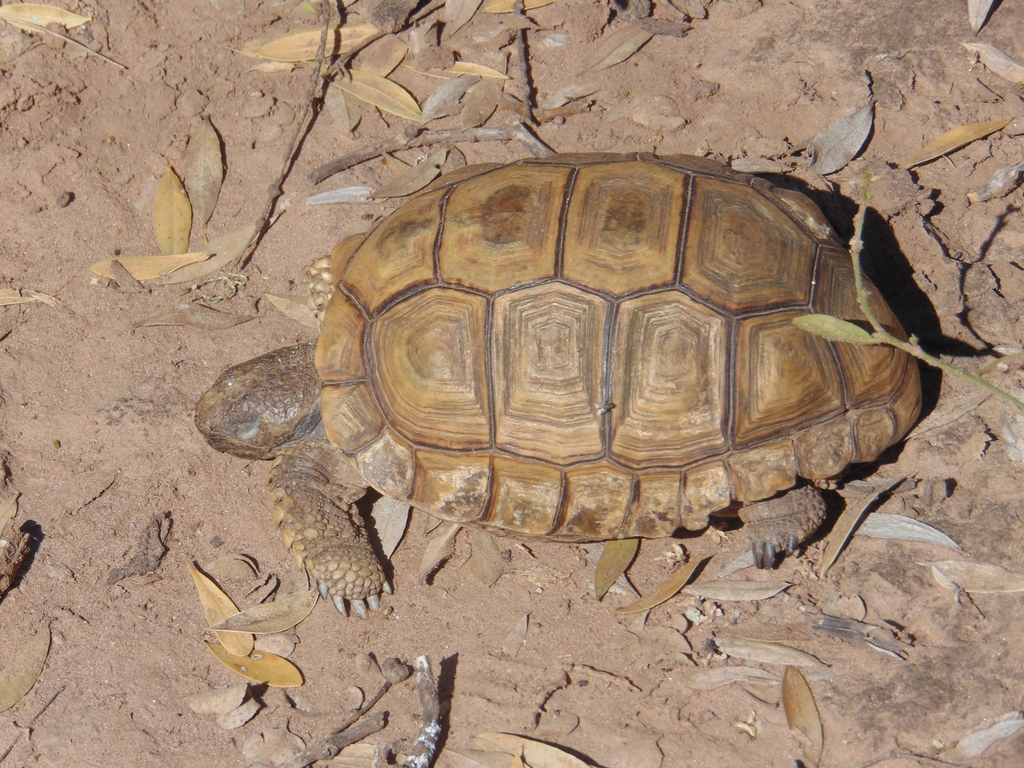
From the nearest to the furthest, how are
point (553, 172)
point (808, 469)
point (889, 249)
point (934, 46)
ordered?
point (808, 469) < point (553, 172) < point (889, 249) < point (934, 46)

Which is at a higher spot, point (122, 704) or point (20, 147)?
point (20, 147)

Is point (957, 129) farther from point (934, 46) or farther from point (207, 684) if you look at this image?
point (207, 684)

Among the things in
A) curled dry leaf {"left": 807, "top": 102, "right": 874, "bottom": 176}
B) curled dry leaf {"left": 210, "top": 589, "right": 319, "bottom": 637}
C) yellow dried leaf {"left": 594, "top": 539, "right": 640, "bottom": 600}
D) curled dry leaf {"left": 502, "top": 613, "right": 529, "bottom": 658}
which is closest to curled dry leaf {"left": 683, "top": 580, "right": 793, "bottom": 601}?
yellow dried leaf {"left": 594, "top": 539, "right": 640, "bottom": 600}

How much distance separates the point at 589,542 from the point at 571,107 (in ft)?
9.35

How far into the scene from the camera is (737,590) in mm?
4020

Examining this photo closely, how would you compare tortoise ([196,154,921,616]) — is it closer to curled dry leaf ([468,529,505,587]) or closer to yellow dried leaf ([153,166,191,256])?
curled dry leaf ([468,529,505,587])

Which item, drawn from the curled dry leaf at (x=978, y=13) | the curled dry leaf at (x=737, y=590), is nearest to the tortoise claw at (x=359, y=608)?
the curled dry leaf at (x=737, y=590)

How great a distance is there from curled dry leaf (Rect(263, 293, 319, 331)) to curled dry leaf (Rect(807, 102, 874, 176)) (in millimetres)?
3120

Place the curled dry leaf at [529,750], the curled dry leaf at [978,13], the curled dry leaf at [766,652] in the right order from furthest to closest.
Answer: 1. the curled dry leaf at [978,13]
2. the curled dry leaf at [766,652]
3. the curled dry leaf at [529,750]

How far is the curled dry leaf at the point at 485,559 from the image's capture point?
4207 millimetres

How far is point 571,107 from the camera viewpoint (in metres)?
5.45

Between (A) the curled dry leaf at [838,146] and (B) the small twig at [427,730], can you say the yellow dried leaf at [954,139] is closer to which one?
(A) the curled dry leaf at [838,146]

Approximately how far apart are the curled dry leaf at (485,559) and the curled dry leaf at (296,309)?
5.31ft

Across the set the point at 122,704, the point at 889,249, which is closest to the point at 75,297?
the point at 122,704
